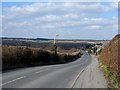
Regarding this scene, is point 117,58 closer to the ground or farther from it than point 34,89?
→ farther from it

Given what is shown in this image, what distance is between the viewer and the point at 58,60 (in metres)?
71.6

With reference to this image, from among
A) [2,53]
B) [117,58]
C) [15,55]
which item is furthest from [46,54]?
[117,58]

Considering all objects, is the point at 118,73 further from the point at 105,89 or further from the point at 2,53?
the point at 2,53

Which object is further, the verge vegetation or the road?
the verge vegetation

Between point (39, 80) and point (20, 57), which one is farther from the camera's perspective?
point (20, 57)

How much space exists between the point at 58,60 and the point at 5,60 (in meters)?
36.0

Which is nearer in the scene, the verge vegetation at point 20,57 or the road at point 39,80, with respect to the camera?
the road at point 39,80

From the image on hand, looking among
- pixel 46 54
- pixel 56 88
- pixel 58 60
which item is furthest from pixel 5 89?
pixel 58 60

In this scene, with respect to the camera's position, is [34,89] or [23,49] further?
[23,49]

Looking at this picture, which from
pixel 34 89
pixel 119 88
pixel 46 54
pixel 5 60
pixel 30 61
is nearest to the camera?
pixel 119 88

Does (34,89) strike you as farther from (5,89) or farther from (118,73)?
(118,73)

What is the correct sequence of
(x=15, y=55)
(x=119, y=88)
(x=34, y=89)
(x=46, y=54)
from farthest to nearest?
(x=46, y=54)
(x=15, y=55)
(x=34, y=89)
(x=119, y=88)

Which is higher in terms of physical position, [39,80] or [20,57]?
[20,57]

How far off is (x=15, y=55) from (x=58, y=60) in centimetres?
3162
